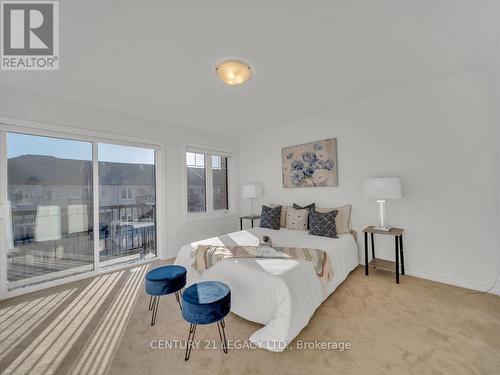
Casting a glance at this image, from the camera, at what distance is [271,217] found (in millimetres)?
3768

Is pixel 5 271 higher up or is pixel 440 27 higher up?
pixel 440 27

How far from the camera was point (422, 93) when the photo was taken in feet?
8.95

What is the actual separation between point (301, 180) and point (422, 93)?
210 centimetres

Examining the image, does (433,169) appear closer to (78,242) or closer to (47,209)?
(78,242)

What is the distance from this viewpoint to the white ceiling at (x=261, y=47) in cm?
155

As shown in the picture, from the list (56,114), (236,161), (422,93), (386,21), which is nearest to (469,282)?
(422,93)

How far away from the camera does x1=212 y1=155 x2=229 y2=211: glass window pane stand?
4.90 meters

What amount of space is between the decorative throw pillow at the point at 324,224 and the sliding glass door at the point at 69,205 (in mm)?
2830

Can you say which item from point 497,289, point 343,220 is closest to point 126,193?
point 343,220

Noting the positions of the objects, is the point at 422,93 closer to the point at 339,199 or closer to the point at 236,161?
the point at 339,199

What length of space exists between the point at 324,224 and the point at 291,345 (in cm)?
176

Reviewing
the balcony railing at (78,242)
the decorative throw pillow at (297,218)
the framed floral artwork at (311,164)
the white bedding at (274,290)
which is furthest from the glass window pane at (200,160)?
the white bedding at (274,290)

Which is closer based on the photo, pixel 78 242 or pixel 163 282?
pixel 163 282

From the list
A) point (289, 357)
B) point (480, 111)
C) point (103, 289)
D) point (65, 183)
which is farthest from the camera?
point (65, 183)
